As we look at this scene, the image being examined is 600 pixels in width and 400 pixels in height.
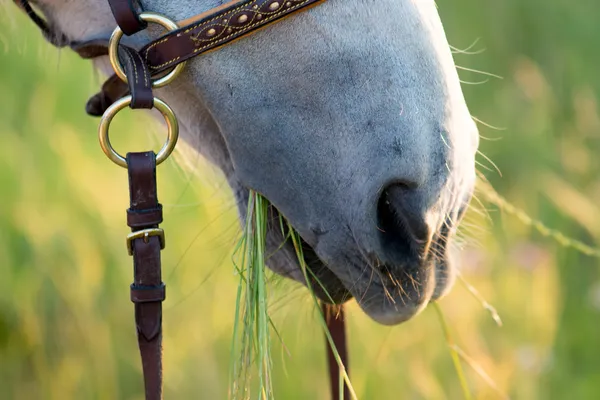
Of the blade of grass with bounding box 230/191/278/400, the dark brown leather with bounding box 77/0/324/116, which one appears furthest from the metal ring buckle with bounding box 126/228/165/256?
the dark brown leather with bounding box 77/0/324/116

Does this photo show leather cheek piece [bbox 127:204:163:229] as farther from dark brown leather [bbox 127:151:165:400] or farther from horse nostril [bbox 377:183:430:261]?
horse nostril [bbox 377:183:430:261]

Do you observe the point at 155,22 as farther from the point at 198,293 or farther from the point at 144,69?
the point at 198,293

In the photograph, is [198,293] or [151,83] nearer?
[151,83]

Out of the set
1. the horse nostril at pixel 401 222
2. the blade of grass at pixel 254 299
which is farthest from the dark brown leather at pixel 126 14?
the horse nostril at pixel 401 222

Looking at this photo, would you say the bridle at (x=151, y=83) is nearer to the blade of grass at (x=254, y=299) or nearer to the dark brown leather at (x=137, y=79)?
the dark brown leather at (x=137, y=79)

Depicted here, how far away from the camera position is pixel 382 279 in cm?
104

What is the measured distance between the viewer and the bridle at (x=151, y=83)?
0.98 metres

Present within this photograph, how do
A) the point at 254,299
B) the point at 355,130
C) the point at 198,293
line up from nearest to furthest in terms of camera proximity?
the point at 355,130, the point at 254,299, the point at 198,293

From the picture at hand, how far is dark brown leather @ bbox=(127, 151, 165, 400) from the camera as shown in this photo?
3.41ft

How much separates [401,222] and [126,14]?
0.44 m

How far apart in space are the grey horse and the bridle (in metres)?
0.02

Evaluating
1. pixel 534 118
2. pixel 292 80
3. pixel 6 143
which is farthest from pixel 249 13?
pixel 534 118

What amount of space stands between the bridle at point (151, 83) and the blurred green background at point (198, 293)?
0.45 meters

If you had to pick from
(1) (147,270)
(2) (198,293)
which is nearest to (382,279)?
(1) (147,270)
